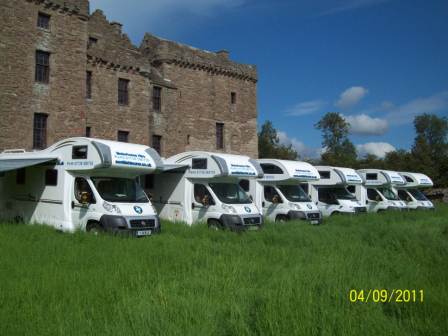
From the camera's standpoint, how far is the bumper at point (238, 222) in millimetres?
14172

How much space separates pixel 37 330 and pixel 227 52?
1172 inches

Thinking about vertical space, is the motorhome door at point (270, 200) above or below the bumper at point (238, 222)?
above

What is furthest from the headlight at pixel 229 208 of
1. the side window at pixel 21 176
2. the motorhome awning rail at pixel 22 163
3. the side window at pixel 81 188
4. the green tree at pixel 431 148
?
the green tree at pixel 431 148

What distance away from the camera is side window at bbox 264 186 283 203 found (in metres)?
17.7

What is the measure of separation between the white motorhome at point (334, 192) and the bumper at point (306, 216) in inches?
131

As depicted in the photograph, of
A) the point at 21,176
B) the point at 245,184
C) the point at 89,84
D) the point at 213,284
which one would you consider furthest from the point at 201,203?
the point at 89,84

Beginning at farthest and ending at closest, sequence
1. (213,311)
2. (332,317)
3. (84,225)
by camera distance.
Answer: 1. (84,225)
2. (213,311)
3. (332,317)

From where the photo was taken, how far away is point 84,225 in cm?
1255

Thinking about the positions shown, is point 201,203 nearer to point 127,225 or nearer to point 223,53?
point 127,225

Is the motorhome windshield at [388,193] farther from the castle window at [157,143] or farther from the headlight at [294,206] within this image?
the castle window at [157,143]

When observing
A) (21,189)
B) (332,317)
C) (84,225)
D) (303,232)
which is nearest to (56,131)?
(21,189)

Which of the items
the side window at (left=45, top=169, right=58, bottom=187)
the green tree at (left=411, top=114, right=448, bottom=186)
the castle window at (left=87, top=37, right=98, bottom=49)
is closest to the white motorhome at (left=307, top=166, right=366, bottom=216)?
the side window at (left=45, top=169, right=58, bottom=187)

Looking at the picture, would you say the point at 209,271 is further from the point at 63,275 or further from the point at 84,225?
the point at 84,225
